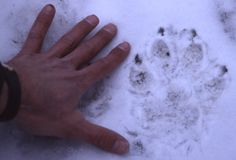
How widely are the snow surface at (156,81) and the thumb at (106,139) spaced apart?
0.08 m

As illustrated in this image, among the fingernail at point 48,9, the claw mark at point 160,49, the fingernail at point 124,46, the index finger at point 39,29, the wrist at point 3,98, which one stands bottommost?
the wrist at point 3,98

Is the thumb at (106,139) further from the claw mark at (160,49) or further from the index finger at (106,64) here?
the claw mark at (160,49)

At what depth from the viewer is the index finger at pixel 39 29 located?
1.21 meters

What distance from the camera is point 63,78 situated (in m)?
1.10

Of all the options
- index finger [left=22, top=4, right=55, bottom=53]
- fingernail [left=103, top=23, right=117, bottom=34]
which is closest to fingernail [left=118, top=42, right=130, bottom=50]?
fingernail [left=103, top=23, right=117, bottom=34]

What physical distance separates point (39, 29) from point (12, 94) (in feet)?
1.69

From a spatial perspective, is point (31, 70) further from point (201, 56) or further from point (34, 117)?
point (201, 56)

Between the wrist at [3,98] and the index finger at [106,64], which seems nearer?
the wrist at [3,98]

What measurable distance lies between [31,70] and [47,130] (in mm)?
347

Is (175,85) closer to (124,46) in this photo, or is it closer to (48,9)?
(124,46)

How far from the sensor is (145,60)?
1277mm

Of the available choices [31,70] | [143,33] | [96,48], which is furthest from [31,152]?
[143,33]

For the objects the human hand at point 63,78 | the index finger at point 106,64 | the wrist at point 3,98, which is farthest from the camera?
the index finger at point 106,64

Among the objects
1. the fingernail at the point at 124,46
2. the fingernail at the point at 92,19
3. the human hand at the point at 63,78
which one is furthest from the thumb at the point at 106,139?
the fingernail at the point at 92,19
